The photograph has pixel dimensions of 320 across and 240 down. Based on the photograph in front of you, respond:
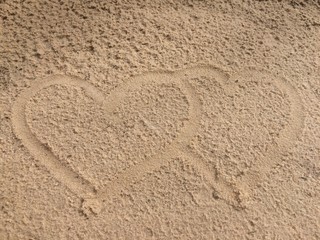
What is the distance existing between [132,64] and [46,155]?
16.3 inches

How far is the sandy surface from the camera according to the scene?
4.64 ft

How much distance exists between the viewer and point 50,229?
1378 millimetres

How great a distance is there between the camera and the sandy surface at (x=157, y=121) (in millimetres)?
1415

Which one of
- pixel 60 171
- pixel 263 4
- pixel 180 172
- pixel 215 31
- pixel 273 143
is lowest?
pixel 60 171

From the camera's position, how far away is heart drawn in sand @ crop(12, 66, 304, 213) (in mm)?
1426

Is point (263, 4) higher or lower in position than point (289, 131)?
higher

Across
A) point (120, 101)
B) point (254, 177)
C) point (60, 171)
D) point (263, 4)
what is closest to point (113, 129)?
point (120, 101)

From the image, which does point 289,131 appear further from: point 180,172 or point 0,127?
point 0,127

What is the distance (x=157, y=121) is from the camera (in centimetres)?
152

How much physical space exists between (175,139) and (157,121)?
3.4 inches

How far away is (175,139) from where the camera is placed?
1491 millimetres

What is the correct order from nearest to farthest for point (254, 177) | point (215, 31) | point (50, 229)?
Result: point (50, 229)
point (254, 177)
point (215, 31)

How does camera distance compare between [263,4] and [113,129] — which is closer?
[113,129]

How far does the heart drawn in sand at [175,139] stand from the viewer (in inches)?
56.1
